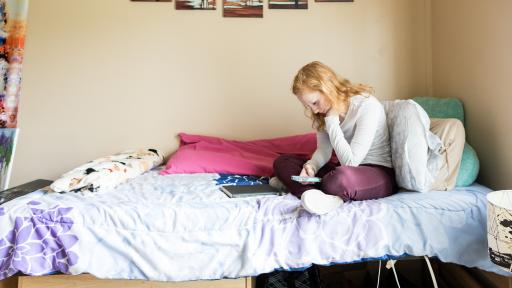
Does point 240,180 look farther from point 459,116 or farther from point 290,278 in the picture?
point 459,116

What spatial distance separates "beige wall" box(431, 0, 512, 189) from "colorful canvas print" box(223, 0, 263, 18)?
3.36 feet

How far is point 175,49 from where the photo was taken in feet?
6.98

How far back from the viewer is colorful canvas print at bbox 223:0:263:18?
2.11 m

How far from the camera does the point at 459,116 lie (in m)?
1.71

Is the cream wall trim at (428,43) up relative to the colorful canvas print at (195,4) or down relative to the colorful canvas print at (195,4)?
down

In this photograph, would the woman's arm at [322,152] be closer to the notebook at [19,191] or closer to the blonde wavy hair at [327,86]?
the blonde wavy hair at [327,86]

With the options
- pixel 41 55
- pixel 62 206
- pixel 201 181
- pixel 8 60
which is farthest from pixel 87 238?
pixel 41 55

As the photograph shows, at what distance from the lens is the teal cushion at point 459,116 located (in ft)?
4.73

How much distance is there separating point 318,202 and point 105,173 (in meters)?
0.93

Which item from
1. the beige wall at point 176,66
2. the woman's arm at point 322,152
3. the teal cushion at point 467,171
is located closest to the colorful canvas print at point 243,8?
the beige wall at point 176,66

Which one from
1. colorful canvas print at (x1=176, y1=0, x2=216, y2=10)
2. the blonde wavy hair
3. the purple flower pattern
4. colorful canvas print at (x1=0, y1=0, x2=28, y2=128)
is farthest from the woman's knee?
colorful canvas print at (x1=0, y1=0, x2=28, y2=128)

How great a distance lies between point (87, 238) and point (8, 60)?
43.1 inches

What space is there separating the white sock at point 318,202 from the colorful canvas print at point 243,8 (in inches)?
52.0

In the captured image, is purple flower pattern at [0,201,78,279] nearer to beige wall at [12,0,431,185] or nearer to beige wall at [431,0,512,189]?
beige wall at [12,0,431,185]
